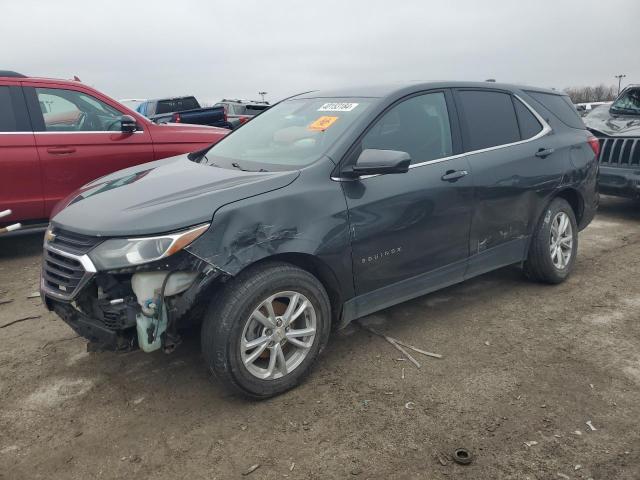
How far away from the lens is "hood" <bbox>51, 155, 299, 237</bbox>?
265cm

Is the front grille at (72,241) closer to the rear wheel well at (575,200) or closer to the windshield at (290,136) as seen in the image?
the windshield at (290,136)

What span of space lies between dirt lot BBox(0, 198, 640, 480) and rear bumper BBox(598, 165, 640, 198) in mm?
3165

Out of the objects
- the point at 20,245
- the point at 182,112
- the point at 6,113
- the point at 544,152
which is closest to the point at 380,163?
the point at 544,152

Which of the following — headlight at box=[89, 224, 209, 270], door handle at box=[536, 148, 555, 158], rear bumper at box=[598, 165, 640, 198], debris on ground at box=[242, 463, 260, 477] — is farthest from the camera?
rear bumper at box=[598, 165, 640, 198]

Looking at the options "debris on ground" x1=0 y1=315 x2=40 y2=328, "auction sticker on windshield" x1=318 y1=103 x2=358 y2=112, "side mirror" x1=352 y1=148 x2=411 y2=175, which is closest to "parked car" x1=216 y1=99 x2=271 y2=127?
"debris on ground" x1=0 y1=315 x2=40 y2=328

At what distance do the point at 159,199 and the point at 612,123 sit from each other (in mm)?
7162

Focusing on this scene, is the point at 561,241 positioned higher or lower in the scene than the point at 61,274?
lower

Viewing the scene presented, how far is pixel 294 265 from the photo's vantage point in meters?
2.97

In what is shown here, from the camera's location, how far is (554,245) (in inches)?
177

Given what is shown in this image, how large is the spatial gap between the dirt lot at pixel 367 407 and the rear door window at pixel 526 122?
1.38m

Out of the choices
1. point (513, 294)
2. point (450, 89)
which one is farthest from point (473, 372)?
point (450, 89)

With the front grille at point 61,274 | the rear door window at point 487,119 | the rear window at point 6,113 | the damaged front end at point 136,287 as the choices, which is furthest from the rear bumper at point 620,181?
the rear window at point 6,113

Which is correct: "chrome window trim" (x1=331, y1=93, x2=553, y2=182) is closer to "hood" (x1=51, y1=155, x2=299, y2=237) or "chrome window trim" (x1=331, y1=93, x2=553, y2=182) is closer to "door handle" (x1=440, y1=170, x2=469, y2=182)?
"door handle" (x1=440, y1=170, x2=469, y2=182)

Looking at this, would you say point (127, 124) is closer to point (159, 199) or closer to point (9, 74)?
point (9, 74)
